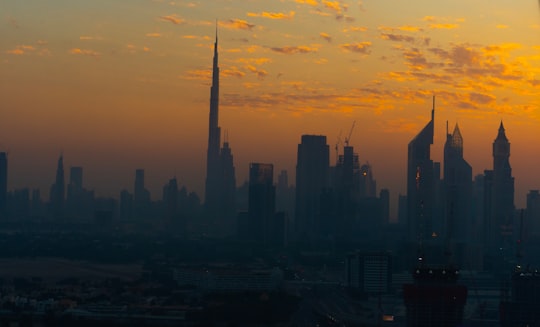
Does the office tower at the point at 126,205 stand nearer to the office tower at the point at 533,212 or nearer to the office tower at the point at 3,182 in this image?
the office tower at the point at 3,182

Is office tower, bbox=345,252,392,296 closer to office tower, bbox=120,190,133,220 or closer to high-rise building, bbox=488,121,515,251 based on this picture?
high-rise building, bbox=488,121,515,251

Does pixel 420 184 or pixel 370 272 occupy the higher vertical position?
pixel 420 184

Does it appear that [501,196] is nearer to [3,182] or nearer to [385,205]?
[385,205]

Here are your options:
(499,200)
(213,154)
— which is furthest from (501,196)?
(213,154)

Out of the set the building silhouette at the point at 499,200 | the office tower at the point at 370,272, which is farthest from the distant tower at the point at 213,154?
the office tower at the point at 370,272

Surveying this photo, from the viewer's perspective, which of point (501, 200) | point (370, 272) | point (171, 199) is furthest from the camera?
point (171, 199)

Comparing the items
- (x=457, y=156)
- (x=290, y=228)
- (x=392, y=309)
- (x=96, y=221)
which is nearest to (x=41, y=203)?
(x=96, y=221)

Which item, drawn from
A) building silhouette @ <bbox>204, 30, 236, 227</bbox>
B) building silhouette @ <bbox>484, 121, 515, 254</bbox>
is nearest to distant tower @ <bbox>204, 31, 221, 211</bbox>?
building silhouette @ <bbox>204, 30, 236, 227</bbox>
